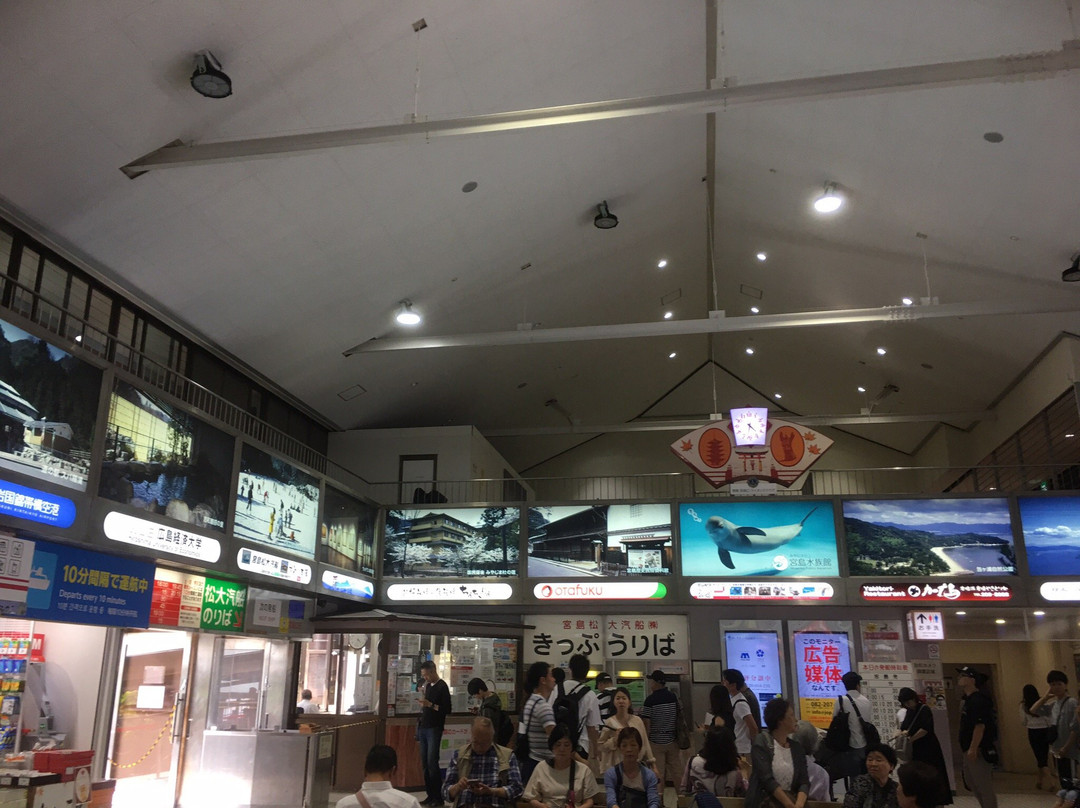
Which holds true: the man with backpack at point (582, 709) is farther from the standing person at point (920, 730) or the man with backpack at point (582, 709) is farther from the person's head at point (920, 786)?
the person's head at point (920, 786)

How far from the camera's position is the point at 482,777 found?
18.3ft

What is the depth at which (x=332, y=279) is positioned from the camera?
1078 cm

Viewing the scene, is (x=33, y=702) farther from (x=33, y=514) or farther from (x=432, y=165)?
(x=432, y=165)

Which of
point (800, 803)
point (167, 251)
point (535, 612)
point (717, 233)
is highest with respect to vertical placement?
point (717, 233)

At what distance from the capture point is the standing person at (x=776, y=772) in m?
5.42

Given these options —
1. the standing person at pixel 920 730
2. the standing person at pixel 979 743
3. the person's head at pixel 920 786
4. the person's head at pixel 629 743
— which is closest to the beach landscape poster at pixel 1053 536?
the standing person at pixel 979 743

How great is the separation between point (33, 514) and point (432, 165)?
5.26m

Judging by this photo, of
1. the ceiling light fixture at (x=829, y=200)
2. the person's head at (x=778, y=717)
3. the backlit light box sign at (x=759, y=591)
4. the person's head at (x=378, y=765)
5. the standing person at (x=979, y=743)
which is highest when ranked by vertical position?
the ceiling light fixture at (x=829, y=200)

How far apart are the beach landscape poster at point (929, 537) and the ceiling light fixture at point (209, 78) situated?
34.1 feet

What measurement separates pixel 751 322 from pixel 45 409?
8008mm

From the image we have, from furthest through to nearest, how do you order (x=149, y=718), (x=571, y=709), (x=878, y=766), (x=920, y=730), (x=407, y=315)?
1. (x=407, y=315)
2. (x=149, y=718)
3. (x=920, y=730)
4. (x=571, y=709)
5. (x=878, y=766)

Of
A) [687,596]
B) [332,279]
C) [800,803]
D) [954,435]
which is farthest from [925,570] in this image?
[332,279]

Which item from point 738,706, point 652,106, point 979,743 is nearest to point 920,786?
point 738,706

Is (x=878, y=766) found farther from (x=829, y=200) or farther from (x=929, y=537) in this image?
(x=929, y=537)
